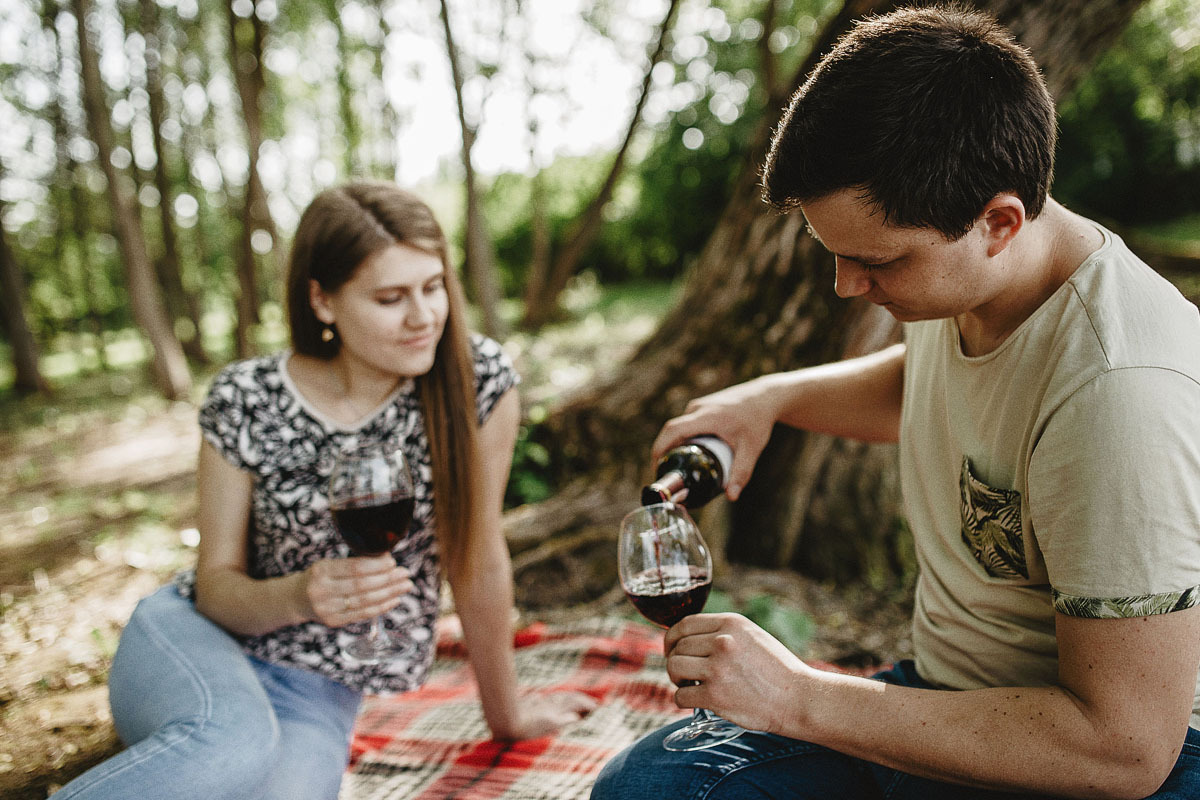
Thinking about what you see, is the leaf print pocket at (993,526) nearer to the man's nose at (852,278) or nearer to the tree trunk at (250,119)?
the man's nose at (852,278)

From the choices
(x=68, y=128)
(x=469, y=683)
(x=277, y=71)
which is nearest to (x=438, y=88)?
(x=277, y=71)

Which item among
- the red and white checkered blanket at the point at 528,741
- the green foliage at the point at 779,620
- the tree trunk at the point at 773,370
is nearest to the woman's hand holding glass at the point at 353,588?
the red and white checkered blanket at the point at 528,741

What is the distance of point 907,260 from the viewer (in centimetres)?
143

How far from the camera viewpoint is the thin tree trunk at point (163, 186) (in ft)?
37.5

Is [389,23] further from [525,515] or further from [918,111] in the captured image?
[918,111]

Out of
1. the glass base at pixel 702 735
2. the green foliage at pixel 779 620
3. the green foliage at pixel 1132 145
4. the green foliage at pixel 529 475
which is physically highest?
the green foliage at pixel 1132 145

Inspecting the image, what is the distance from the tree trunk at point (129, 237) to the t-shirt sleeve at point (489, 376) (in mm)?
9166

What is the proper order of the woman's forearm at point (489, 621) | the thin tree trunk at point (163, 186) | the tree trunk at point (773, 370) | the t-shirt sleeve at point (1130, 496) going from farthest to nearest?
the thin tree trunk at point (163, 186) < the tree trunk at point (773, 370) < the woman's forearm at point (489, 621) < the t-shirt sleeve at point (1130, 496)

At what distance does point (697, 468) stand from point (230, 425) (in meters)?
1.34

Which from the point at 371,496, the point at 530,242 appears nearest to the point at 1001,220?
the point at 371,496

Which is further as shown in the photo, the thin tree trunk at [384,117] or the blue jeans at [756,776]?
the thin tree trunk at [384,117]

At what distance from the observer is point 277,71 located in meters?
18.6

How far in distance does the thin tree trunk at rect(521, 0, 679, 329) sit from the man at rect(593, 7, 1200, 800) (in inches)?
221

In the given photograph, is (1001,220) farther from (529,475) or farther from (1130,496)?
(529,475)
